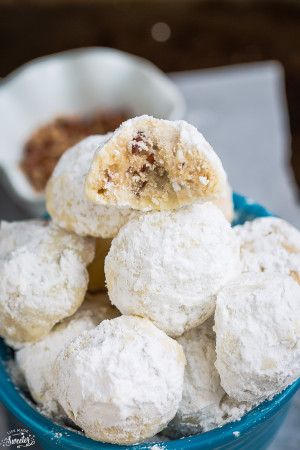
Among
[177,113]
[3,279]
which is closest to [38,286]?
[3,279]

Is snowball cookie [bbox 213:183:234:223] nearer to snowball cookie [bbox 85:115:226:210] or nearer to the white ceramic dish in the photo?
snowball cookie [bbox 85:115:226:210]

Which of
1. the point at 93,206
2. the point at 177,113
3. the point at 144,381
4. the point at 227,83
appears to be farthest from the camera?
the point at 227,83

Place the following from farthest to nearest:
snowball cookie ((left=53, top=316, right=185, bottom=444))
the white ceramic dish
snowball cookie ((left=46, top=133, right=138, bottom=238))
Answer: the white ceramic dish
snowball cookie ((left=46, top=133, right=138, bottom=238))
snowball cookie ((left=53, top=316, right=185, bottom=444))

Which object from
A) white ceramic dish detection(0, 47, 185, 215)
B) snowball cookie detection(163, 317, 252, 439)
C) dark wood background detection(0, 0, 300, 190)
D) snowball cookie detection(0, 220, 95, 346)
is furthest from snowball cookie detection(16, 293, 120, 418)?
dark wood background detection(0, 0, 300, 190)

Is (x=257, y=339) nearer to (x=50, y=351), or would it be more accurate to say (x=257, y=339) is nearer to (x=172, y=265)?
(x=172, y=265)

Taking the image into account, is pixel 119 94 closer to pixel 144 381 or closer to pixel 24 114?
pixel 24 114

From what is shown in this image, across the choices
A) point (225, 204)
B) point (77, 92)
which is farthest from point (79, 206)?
point (77, 92)
